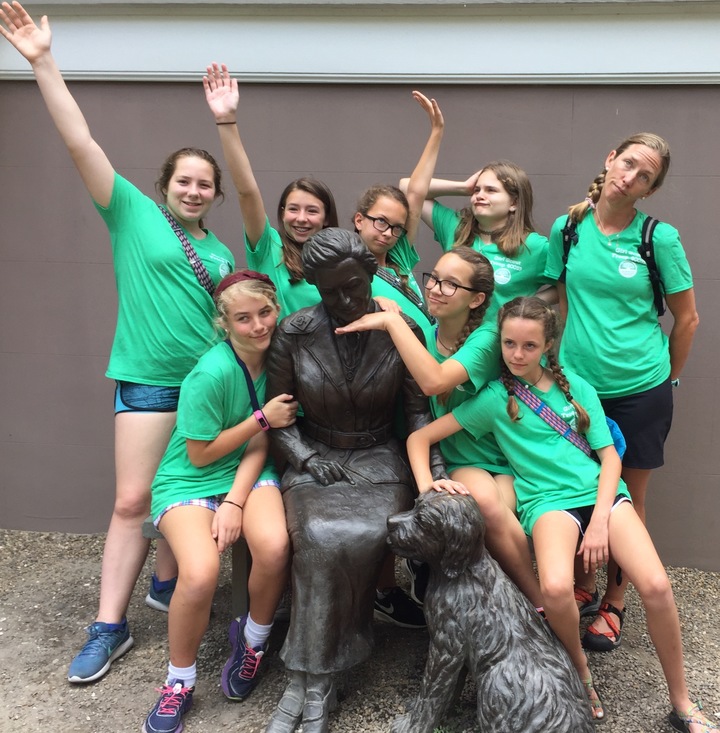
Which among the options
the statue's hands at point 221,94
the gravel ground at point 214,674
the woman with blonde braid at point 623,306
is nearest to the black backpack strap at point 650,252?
the woman with blonde braid at point 623,306

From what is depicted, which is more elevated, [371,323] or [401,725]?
[371,323]

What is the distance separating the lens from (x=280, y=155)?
3834 millimetres

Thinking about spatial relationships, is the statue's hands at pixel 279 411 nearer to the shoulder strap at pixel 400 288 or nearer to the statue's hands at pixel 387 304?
the statue's hands at pixel 387 304

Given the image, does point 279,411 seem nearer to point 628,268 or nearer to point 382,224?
Answer: point 382,224

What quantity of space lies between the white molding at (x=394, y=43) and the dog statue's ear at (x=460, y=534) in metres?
2.49

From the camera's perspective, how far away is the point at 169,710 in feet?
8.01

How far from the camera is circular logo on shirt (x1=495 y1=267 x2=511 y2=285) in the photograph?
301 centimetres

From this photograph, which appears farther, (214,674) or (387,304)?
(214,674)

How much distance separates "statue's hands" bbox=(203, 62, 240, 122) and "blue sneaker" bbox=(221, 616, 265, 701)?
212cm

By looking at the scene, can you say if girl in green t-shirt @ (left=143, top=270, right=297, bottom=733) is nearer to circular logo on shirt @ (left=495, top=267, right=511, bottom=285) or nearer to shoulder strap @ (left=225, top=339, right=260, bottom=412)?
shoulder strap @ (left=225, top=339, right=260, bottom=412)

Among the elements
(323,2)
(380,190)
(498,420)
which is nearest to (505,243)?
(380,190)

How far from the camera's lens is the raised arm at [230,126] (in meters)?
2.73

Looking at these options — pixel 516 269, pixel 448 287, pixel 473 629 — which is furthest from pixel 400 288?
pixel 473 629

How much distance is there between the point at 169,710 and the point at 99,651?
578 millimetres
